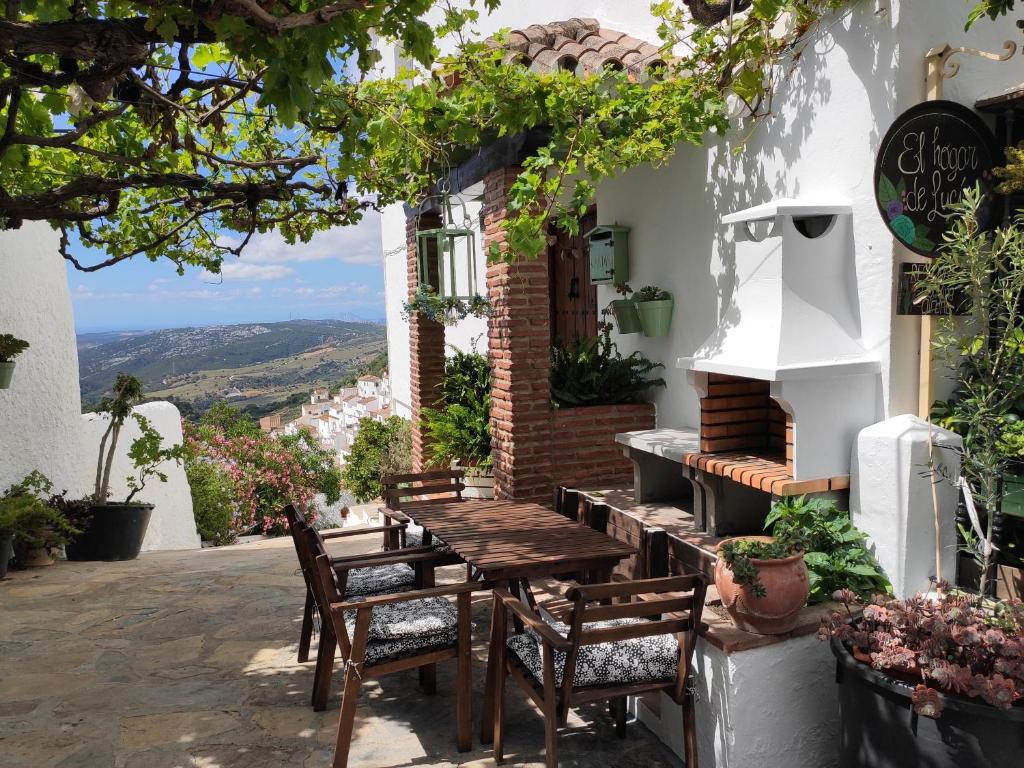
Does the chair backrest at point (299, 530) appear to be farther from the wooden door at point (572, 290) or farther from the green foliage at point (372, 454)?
the green foliage at point (372, 454)

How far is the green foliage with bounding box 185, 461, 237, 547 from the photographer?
38.6 feet

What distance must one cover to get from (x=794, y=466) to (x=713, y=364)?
73 cm

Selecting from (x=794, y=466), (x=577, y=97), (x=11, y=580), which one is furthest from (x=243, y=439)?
(x=794, y=466)

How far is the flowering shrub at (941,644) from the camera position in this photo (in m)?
2.86

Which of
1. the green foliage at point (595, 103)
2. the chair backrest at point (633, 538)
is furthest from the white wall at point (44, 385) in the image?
the chair backrest at point (633, 538)

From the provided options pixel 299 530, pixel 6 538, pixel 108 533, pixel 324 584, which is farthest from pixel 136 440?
pixel 324 584

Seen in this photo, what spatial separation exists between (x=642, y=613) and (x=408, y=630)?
1.16m

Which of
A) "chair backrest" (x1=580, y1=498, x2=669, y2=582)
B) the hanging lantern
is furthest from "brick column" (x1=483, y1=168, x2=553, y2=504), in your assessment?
"chair backrest" (x1=580, y1=498, x2=669, y2=582)

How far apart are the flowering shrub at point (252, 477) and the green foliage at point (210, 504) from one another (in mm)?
14

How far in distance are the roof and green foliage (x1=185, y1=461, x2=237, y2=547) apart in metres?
8.39

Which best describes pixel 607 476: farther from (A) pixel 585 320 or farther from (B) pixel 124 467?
(B) pixel 124 467

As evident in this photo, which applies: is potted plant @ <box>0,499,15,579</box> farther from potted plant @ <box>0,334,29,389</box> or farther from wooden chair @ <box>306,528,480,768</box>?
wooden chair @ <box>306,528,480,768</box>

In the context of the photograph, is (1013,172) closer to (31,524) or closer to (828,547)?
(828,547)

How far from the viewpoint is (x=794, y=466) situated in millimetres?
4078
